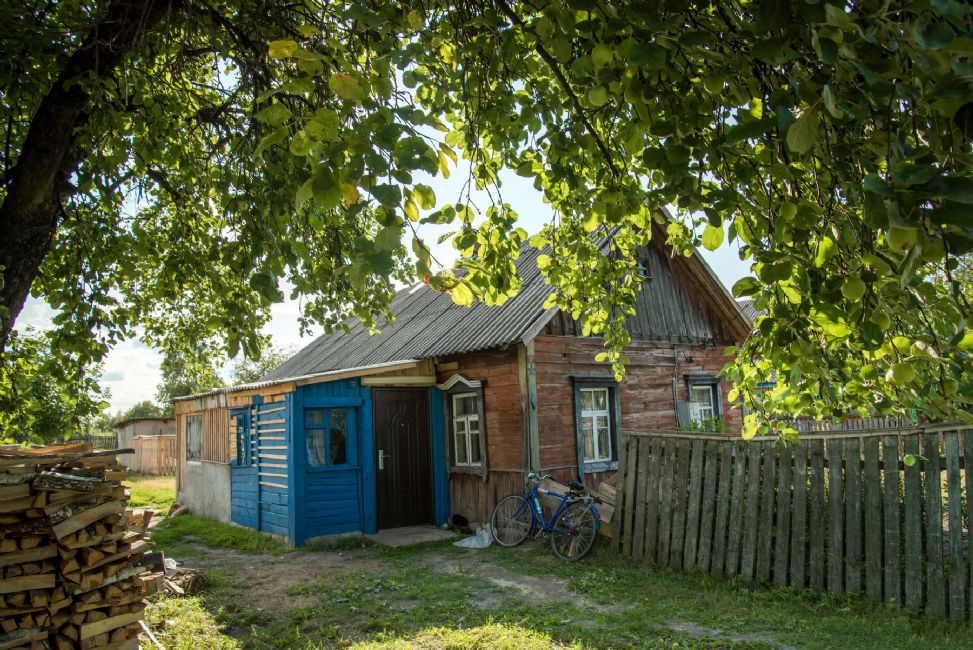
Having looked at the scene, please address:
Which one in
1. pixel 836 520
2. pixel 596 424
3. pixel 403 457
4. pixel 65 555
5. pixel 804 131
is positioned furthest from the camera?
pixel 403 457

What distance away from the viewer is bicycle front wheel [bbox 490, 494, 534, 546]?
9.70m

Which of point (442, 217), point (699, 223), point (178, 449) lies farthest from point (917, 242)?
point (178, 449)

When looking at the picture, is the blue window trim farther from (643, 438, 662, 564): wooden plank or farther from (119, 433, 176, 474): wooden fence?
(119, 433, 176, 474): wooden fence

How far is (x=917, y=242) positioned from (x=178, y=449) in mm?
18087

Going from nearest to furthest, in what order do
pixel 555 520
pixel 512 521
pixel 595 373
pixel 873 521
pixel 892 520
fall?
pixel 892 520 → pixel 873 521 → pixel 555 520 → pixel 512 521 → pixel 595 373

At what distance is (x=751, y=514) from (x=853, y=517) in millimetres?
1047

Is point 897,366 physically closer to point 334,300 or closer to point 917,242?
point 917,242

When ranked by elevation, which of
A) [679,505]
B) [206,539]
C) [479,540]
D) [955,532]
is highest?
[955,532]

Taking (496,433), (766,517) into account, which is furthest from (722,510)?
(496,433)

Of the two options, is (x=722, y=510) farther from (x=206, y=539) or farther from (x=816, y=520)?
(x=206, y=539)

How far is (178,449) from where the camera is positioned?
53.9 feet

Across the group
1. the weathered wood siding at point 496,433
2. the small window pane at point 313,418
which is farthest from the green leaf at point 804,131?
the small window pane at point 313,418

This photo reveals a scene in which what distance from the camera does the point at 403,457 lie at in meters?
11.6

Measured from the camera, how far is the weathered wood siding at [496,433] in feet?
34.1
